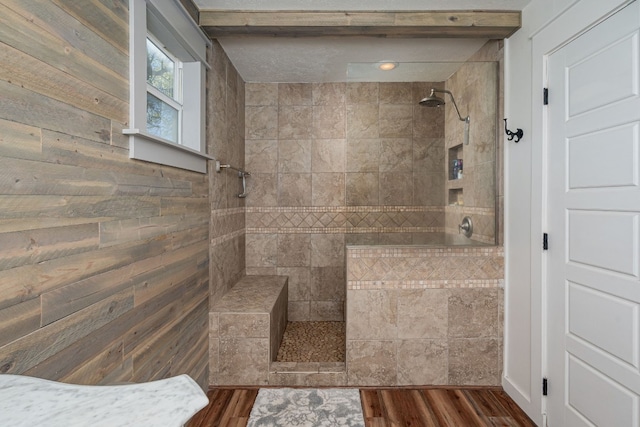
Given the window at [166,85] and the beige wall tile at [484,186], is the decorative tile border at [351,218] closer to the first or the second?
the beige wall tile at [484,186]

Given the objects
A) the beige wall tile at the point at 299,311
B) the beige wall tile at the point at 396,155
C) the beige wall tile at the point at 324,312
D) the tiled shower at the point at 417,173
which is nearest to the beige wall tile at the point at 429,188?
the tiled shower at the point at 417,173

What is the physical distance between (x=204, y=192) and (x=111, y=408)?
193 centimetres

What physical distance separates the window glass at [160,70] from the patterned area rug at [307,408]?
2048 mm

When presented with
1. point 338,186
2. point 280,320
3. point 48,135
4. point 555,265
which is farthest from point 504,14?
point 280,320

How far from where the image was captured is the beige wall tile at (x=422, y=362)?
98.1 inches

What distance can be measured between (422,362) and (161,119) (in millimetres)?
2328

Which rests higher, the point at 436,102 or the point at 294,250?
the point at 436,102

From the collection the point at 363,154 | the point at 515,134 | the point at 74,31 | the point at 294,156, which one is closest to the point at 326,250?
the point at 294,156

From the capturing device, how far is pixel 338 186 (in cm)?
357

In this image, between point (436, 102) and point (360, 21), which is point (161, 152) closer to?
point (360, 21)

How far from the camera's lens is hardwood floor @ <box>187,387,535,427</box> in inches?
82.8

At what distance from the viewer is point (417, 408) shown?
2248 mm

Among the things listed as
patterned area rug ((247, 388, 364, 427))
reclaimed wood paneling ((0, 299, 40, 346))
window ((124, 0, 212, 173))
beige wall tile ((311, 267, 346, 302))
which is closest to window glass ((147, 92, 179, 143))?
window ((124, 0, 212, 173))

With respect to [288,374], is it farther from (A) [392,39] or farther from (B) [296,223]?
(A) [392,39]
